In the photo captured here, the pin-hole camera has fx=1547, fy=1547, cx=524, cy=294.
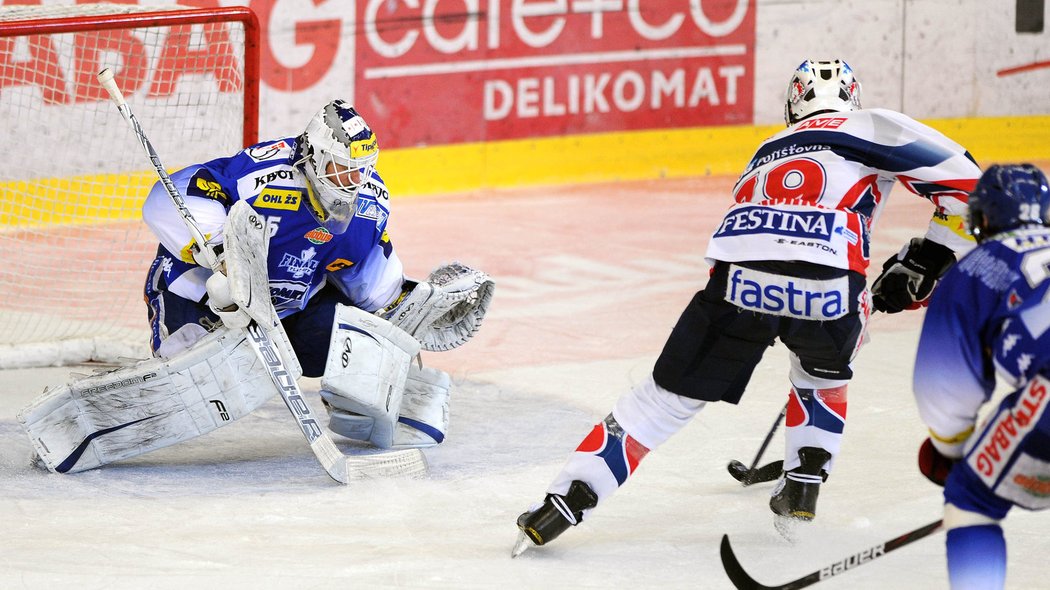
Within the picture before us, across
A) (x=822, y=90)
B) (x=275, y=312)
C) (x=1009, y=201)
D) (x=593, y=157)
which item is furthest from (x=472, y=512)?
(x=593, y=157)

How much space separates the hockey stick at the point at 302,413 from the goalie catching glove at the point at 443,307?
0.42 meters

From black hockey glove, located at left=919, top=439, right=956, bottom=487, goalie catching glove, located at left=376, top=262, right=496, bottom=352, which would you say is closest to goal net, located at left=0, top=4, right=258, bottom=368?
goalie catching glove, located at left=376, top=262, right=496, bottom=352

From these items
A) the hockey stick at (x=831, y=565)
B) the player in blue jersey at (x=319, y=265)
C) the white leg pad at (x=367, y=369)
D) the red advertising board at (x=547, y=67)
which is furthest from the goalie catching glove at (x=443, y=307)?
the red advertising board at (x=547, y=67)

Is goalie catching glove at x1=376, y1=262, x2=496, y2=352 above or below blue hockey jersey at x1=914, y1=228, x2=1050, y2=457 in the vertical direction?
below

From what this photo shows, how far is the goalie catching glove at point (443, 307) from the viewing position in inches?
162

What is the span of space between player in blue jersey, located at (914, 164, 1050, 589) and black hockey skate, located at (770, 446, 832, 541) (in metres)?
0.78

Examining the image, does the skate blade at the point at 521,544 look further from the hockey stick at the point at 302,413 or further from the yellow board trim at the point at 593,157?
the yellow board trim at the point at 593,157

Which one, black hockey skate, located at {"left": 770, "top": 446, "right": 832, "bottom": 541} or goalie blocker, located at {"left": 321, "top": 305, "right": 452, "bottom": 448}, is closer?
black hockey skate, located at {"left": 770, "top": 446, "right": 832, "bottom": 541}

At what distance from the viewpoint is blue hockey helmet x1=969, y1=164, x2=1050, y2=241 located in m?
2.56

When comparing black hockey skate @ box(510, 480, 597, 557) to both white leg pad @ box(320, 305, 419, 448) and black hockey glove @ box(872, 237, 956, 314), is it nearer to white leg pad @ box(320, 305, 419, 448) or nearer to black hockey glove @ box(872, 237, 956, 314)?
white leg pad @ box(320, 305, 419, 448)

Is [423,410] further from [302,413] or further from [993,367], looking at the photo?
[993,367]

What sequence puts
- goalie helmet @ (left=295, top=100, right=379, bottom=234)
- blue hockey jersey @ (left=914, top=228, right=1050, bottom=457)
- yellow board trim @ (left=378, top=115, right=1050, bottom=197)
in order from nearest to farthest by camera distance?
blue hockey jersey @ (left=914, top=228, right=1050, bottom=457)
goalie helmet @ (left=295, top=100, right=379, bottom=234)
yellow board trim @ (left=378, top=115, right=1050, bottom=197)

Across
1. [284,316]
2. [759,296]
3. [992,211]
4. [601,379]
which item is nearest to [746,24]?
[601,379]

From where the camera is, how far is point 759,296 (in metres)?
3.23
